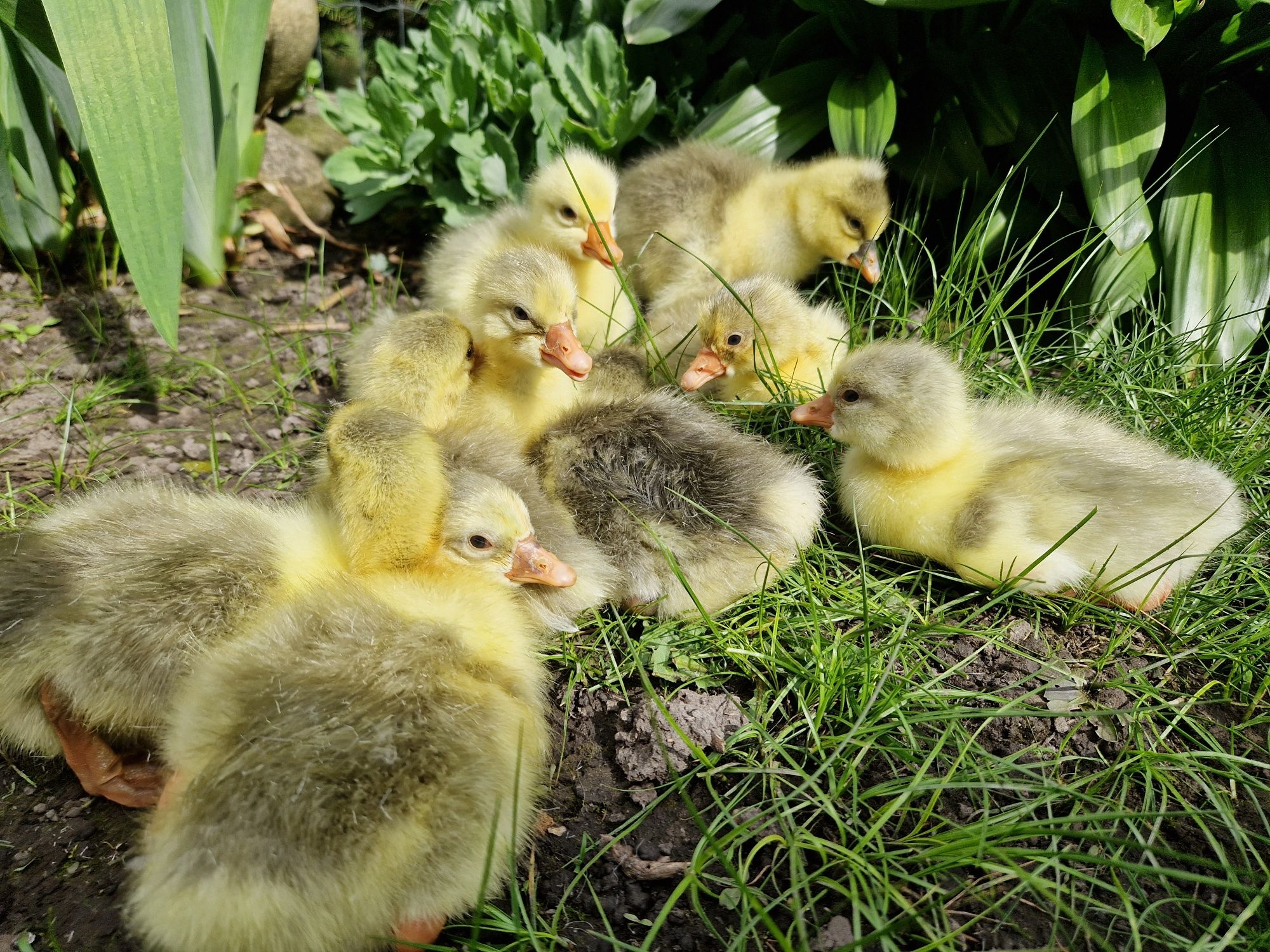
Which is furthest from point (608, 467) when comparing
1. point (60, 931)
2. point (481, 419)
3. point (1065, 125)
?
point (1065, 125)

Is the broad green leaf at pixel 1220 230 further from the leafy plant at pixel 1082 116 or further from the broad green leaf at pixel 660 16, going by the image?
the broad green leaf at pixel 660 16

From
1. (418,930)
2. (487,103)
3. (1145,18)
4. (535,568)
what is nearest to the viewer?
(418,930)

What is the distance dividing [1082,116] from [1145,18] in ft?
0.89

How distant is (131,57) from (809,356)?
75.2 inches

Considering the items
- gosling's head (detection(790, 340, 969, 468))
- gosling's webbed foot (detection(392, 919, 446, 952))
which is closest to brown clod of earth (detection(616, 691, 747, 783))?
gosling's webbed foot (detection(392, 919, 446, 952))

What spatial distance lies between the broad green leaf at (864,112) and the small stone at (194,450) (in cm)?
224

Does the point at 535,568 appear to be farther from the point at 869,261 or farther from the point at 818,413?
the point at 869,261

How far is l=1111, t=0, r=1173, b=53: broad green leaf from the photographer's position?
234cm

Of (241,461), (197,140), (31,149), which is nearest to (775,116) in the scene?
(197,140)

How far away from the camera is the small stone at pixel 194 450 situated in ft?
8.74

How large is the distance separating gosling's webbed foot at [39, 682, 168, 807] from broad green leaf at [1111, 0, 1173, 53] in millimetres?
2870

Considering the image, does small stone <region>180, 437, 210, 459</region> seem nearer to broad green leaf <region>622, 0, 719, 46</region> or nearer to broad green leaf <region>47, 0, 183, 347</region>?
broad green leaf <region>47, 0, 183, 347</region>

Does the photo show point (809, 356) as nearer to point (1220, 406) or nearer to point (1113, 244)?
point (1113, 244)

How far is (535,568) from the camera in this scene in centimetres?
188
